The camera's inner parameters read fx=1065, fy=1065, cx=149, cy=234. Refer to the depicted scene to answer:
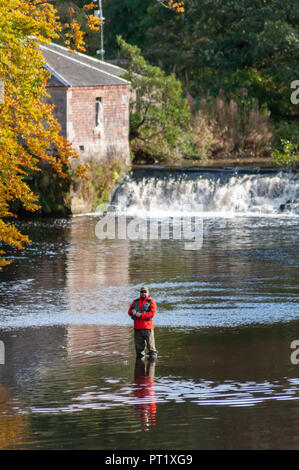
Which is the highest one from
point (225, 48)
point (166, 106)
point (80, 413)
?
point (225, 48)

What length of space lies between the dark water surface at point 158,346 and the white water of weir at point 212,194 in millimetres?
8124

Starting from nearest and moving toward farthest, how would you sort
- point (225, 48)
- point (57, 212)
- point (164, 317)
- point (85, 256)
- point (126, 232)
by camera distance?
point (164, 317)
point (85, 256)
point (126, 232)
point (57, 212)
point (225, 48)

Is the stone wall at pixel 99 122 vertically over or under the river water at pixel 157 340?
over

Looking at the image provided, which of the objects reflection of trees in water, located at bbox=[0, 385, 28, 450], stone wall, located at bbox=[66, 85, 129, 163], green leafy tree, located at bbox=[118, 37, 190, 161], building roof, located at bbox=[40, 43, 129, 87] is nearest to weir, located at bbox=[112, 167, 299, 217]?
stone wall, located at bbox=[66, 85, 129, 163]

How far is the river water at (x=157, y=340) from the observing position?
14961 millimetres

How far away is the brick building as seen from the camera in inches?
1786

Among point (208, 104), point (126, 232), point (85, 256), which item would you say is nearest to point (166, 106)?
point (208, 104)

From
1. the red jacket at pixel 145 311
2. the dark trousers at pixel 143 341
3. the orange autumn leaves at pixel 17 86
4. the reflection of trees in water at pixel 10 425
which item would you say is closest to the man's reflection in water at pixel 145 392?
the dark trousers at pixel 143 341

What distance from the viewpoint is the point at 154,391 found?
17.1m

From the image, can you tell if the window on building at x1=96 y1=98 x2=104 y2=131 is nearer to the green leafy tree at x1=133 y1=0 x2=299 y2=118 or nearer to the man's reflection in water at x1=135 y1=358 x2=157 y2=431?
the green leafy tree at x1=133 y1=0 x2=299 y2=118

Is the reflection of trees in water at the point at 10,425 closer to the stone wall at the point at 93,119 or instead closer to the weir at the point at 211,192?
the weir at the point at 211,192

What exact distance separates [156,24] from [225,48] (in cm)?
1264

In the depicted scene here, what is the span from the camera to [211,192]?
45500 millimetres

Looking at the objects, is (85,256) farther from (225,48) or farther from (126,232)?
(225,48)
